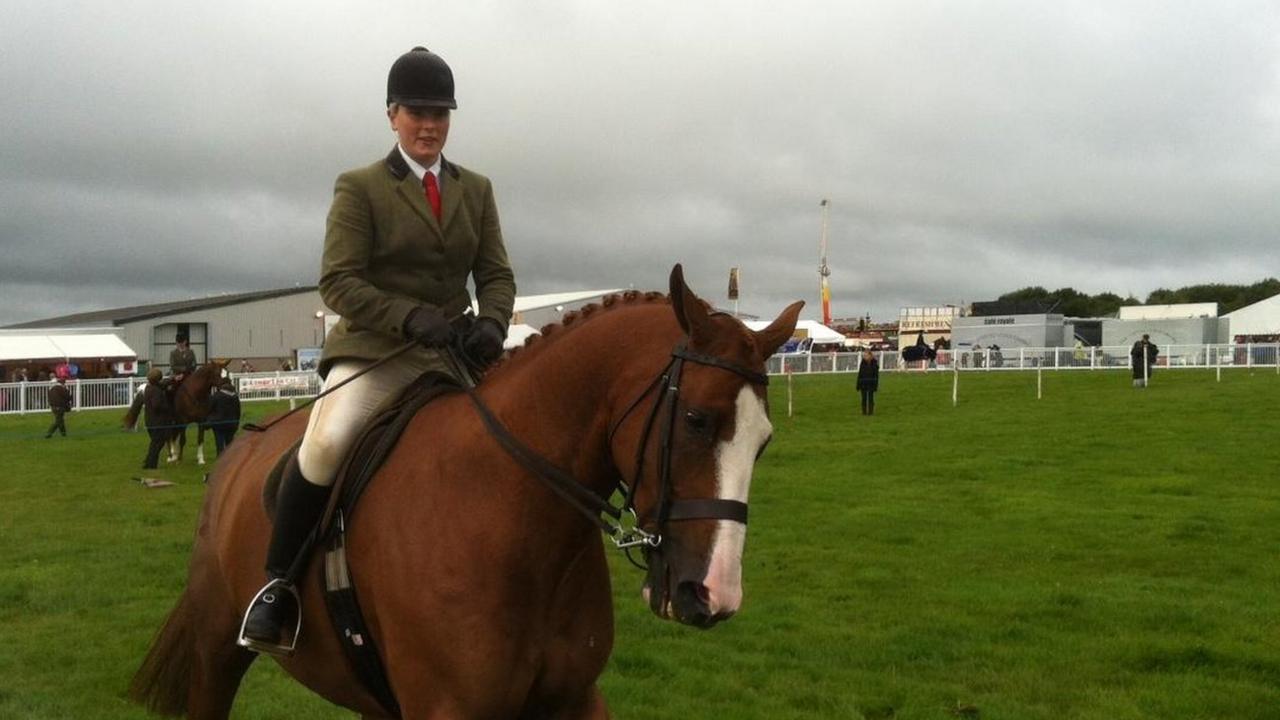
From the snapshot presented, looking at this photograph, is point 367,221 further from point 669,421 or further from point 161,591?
point 161,591

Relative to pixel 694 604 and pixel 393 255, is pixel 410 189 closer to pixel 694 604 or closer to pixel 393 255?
pixel 393 255

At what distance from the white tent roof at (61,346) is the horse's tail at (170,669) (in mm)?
49615

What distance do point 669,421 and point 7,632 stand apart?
8496mm

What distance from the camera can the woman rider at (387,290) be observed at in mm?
4016

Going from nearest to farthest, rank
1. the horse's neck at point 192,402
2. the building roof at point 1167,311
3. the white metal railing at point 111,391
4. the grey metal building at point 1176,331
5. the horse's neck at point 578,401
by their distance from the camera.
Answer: the horse's neck at point 578,401, the horse's neck at point 192,402, the white metal railing at point 111,391, the grey metal building at point 1176,331, the building roof at point 1167,311

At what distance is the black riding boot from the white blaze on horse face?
5.81ft

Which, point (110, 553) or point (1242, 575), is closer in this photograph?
point (1242, 575)

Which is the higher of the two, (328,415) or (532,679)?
(328,415)

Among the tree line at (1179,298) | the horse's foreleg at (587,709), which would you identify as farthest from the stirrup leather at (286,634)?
the tree line at (1179,298)

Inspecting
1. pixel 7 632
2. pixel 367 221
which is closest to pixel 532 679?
pixel 367 221

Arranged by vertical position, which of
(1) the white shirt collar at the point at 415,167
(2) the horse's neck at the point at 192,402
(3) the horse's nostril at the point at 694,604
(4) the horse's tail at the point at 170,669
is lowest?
(4) the horse's tail at the point at 170,669

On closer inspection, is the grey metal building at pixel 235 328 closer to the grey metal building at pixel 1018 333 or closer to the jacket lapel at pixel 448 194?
the grey metal building at pixel 1018 333

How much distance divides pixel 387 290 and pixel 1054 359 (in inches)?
1759

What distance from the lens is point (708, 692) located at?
738 centimetres
